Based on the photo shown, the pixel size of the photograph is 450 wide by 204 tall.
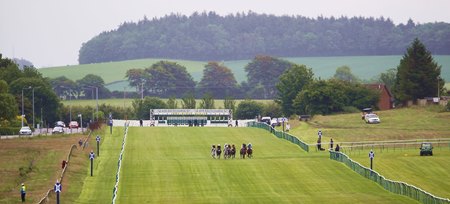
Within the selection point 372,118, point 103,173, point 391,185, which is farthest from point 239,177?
point 372,118

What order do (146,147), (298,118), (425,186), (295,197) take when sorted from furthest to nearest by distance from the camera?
(298,118) < (146,147) < (425,186) < (295,197)

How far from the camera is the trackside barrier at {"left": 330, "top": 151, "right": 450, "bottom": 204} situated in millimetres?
65000

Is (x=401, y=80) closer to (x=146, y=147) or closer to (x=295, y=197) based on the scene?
(x=146, y=147)

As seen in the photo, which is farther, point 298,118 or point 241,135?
point 298,118

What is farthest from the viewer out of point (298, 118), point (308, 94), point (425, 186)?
point (308, 94)

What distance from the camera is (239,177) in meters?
83.8

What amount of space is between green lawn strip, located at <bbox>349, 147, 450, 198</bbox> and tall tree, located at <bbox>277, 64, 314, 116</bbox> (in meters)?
79.4

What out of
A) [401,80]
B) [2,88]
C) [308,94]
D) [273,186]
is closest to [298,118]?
[308,94]

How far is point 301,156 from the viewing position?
98.2 metres

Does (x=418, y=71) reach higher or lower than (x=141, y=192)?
higher

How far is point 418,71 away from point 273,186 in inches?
3592

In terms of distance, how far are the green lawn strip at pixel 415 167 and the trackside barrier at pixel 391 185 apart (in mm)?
1405

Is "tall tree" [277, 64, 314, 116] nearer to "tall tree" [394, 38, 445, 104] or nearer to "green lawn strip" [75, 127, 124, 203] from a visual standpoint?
"tall tree" [394, 38, 445, 104]

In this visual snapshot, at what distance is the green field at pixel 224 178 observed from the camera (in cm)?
7281
